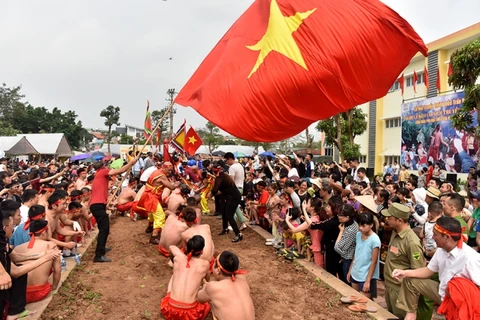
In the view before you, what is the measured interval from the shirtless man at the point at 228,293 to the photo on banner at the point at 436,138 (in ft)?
55.5

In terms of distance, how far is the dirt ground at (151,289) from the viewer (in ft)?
13.9

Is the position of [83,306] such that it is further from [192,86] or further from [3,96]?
[3,96]

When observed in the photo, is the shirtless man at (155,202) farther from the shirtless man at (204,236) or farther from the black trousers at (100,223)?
the shirtless man at (204,236)

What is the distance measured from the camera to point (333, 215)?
534 centimetres

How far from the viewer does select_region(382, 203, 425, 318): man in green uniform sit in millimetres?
3729

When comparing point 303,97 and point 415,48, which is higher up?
point 415,48

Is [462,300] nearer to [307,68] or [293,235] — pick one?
[307,68]

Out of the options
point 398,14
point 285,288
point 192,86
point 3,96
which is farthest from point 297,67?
point 3,96

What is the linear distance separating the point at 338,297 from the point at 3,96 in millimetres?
60036

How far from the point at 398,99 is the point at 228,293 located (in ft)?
82.8

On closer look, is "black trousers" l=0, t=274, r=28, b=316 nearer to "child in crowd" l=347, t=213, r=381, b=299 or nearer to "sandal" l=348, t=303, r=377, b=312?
"sandal" l=348, t=303, r=377, b=312

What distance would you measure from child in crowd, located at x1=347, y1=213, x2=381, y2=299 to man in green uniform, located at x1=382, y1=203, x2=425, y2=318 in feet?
1.33

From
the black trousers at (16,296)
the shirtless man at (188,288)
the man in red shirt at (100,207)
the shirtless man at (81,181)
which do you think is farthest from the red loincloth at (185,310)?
the shirtless man at (81,181)

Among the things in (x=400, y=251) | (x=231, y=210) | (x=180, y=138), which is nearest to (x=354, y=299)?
(x=400, y=251)
